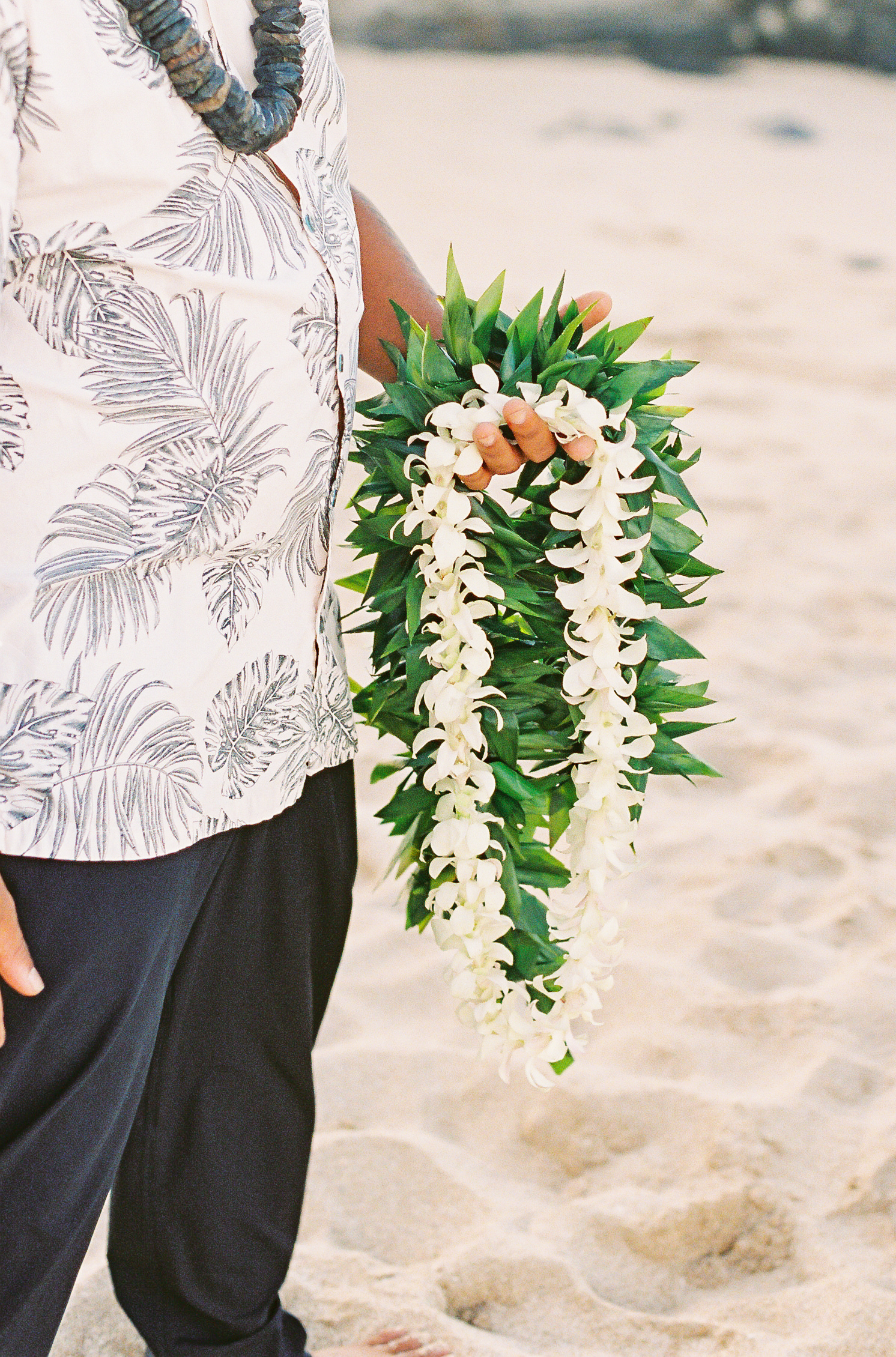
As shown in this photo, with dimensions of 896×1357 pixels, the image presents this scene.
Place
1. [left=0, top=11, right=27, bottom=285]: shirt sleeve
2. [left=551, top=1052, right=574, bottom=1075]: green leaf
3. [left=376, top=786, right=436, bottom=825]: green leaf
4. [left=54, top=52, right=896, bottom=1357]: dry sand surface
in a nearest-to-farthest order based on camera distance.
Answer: [left=0, top=11, right=27, bottom=285]: shirt sleeve, [left=376, top=786, right=436, bottom=825]: green leaf, [left=551, top=1052, right=574, bottom=1075]: green leaf, [left=54, top=52, right=896, bottom=1357]: dry sand surface

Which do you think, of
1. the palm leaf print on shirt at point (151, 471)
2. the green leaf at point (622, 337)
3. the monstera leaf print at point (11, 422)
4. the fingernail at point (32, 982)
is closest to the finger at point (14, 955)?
the fingernail at point (32, 982)

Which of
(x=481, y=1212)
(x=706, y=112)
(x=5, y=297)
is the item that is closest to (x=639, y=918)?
(x=481, y=1212)

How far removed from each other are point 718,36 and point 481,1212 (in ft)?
35.0

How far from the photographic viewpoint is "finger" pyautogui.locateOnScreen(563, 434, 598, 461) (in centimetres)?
128

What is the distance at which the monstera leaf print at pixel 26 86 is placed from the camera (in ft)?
3.03

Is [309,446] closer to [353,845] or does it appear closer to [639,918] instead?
[353,845]

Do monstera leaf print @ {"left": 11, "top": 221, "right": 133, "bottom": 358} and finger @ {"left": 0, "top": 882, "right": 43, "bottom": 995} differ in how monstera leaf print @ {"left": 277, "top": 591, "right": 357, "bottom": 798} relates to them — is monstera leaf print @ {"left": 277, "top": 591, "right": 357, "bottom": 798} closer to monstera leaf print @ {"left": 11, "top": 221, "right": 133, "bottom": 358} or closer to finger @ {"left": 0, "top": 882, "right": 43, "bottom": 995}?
finger @ {"left": 0, "top": 882, "right": 43, "bottom": 995}

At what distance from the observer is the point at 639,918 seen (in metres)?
2.58

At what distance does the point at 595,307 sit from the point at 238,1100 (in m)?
0.97

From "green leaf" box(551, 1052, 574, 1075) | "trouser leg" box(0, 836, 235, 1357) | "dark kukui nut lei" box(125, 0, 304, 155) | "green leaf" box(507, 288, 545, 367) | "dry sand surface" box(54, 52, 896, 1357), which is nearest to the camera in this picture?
"dark kukui nut lei" box(125, 0, 304, 155)

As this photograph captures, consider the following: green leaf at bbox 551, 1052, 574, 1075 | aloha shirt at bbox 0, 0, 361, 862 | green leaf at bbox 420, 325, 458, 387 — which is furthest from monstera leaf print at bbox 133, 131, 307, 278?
green leaf at bbox 551, 1052, 574, 1075

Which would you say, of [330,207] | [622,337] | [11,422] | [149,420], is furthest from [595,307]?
[11,422]

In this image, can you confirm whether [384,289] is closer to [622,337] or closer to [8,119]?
[622,337]

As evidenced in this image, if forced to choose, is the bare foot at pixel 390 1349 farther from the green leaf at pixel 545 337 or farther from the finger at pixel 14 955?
the green leaf at pixel 545 337
